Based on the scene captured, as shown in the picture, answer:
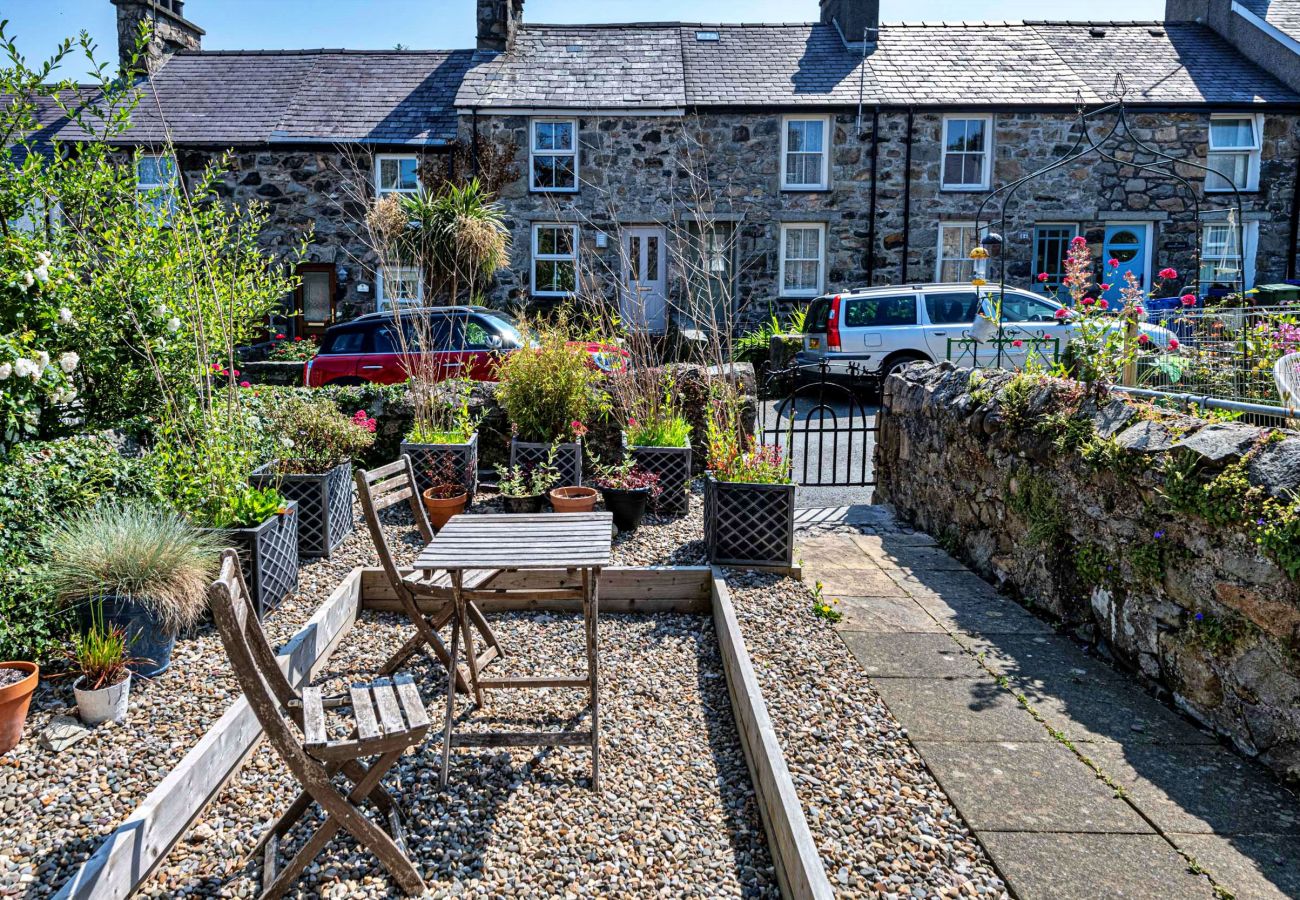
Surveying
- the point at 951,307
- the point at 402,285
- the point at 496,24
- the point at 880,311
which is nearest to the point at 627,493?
the point at 402,285

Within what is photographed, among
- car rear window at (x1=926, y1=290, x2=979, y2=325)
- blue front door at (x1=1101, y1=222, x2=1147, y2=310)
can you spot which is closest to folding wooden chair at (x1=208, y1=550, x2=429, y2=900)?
car rear window at (x1=926, y1=290, x2=979, y2=325)

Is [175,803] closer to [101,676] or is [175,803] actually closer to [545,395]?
[101,676]

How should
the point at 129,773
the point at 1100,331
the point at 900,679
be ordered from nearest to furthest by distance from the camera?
the point at 129,773, the point at 900,679, the point at 1100,331

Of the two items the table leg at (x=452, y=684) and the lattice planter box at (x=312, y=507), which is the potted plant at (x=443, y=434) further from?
the table leg at (x=452, y=684)

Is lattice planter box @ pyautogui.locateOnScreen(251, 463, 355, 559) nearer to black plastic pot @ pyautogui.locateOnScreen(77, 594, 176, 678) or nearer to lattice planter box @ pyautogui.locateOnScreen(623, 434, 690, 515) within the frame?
black plastic pot @ pyautogui.locateOnScreen(77, 594, 176, 678)

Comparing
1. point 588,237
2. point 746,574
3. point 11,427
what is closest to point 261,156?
point 588,237

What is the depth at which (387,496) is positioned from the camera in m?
4.36

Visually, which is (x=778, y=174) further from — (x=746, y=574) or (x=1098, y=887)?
(x=1098, y=887)

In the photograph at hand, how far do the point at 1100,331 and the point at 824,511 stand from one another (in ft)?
9.10

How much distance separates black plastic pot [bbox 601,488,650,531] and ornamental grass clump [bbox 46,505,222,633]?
252cm

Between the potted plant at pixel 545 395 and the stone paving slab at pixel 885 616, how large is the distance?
2649 mm

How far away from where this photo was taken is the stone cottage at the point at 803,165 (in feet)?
54.1

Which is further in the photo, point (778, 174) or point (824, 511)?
point (778, 174)

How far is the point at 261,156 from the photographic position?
16875 millimetres
